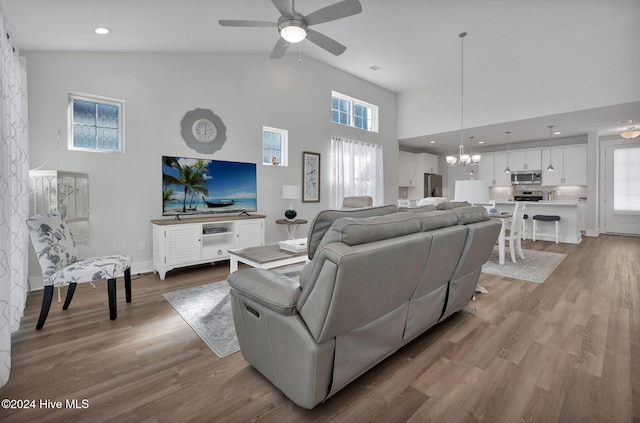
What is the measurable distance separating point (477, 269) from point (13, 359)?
3462 mm

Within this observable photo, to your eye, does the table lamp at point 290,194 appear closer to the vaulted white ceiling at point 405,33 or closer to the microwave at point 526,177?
the vaulted white ceiling at point 405,33

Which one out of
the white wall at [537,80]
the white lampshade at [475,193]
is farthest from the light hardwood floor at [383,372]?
the white wall at [537,80]

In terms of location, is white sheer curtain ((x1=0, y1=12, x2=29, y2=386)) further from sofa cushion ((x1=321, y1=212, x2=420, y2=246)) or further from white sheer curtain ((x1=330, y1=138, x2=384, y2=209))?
white sheer curtain ((x1=330, y1=138, x2=384, y2=209))

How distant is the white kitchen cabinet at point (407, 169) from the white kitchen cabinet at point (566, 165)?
3.28m

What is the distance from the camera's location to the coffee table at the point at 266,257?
264 cm

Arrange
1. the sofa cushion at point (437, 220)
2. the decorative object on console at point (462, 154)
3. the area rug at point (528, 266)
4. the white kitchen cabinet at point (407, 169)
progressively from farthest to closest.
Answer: the white kitchen cabinet at point (407, 169) → the decorative object on console at point (462, 154) → the area rug at point (528, 266) → the sofa cushion at point (437, 220)

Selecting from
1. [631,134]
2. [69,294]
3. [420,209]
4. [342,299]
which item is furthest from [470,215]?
[631,134]

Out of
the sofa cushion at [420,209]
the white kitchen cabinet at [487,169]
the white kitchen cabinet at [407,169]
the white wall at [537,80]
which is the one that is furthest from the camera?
the white kitchen cabinet at [487,169]

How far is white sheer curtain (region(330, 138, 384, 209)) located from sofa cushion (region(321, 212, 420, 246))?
14.7 ft

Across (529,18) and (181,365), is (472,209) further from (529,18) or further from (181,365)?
(529,18)

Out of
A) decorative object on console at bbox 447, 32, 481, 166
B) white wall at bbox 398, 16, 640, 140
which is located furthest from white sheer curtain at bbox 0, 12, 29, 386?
white wall at bbox 398, 16, 640, 140

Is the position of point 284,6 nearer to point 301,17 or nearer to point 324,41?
point 301,17

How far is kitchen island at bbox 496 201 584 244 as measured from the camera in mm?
6286

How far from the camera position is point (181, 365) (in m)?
1.90
